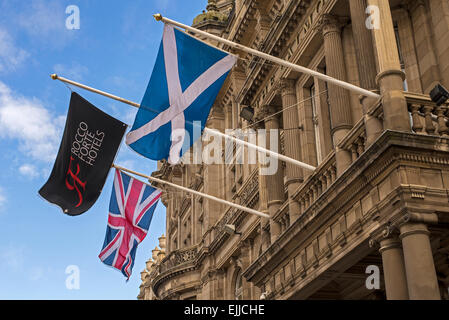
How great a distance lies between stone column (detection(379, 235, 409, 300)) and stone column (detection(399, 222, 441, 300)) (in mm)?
404

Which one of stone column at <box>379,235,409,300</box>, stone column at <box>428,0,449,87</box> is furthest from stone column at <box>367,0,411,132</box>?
stone column at <box>379,235,409,300</box>

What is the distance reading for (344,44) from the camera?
20.4 m

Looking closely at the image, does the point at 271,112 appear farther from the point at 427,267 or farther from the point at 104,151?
the point at 427,267

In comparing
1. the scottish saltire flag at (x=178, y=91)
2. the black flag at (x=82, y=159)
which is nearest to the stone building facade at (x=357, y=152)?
the scottish saltire flag at (x=178, y=91)

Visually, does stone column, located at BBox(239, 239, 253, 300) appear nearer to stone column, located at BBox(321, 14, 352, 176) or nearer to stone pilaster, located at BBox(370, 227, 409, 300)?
stone column, located at BBox(321, 14, 352, 176)

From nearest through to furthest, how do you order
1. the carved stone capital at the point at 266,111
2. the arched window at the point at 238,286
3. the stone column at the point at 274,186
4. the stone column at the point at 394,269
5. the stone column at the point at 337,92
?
the stone column at the point at 394,269
the stone column at the point at 337,92
the stone column at the point at 274,186
the carved stone capital at the point at 266,111
the arched window at the point at 238,286

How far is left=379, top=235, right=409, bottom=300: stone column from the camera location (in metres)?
13.4

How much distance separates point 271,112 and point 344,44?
14.2 ft

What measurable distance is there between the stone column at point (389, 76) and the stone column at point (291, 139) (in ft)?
17.6

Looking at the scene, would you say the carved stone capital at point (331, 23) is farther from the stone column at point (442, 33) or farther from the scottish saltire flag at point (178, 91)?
the scottish saltire flag at point (178, 91)

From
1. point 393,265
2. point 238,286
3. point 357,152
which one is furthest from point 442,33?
point 238,286

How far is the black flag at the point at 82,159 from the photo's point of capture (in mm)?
22625

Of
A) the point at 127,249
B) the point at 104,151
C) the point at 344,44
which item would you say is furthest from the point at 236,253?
the point at 344,44

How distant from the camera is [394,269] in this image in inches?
537
